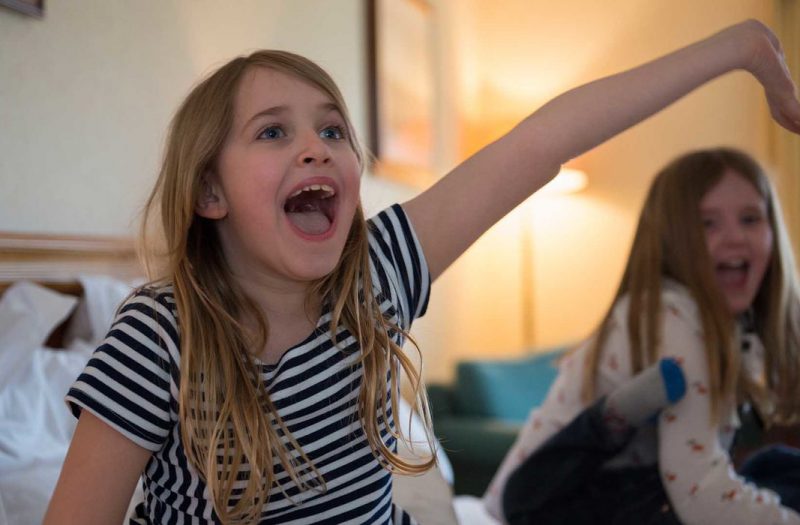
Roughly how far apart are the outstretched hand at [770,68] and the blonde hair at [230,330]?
488 mm

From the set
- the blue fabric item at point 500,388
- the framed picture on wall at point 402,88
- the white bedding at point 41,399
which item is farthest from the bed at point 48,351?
the framed picture on wall at point 402,88

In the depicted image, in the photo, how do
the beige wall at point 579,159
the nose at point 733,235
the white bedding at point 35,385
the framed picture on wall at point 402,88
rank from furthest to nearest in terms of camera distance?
the beige wall at point 579,159, the framed picture on wall at point 402,88, the nose at point 733,235, the white bedding at point 35,385

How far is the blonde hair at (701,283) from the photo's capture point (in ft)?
4.63

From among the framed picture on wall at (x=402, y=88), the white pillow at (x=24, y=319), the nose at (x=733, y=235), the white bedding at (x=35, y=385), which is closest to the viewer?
the white bedding at (x=35, y=385)

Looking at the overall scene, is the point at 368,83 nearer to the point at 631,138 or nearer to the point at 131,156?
the point at 131,156

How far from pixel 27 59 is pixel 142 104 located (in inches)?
12.2

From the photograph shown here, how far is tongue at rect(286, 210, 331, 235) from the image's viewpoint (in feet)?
3.09

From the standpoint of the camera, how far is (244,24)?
2018 millimetres

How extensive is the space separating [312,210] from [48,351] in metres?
0.56

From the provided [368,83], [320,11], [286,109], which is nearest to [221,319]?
[286,109]

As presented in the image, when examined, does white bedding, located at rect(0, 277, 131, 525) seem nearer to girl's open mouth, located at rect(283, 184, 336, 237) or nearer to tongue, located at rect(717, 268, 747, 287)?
girl's open mouth, located at rect(283, 184, 336, 237)

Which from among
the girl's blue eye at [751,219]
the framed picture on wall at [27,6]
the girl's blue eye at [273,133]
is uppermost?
the framed picture on wall at [27,6]

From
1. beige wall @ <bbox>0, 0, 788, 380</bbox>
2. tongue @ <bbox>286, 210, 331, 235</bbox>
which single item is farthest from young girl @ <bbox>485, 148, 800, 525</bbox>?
beige wall @ <bbox>0, 0, 788, 380</bbox>

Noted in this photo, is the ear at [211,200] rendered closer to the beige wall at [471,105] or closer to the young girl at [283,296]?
the young girl at [283,296]
